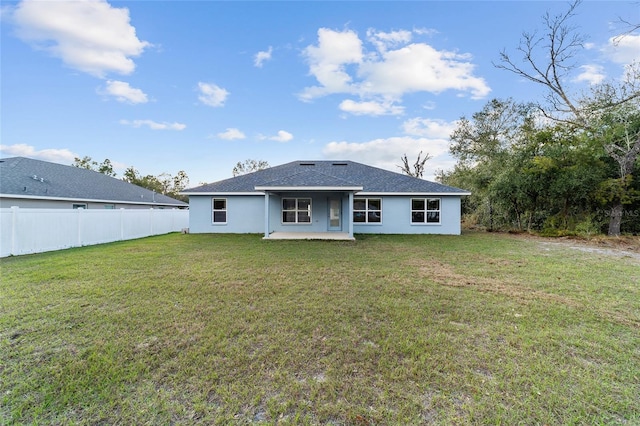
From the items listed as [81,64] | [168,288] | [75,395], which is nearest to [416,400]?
[75,395]

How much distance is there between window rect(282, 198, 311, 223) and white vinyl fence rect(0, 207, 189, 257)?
7832 millimetres

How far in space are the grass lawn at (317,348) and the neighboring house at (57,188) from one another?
9971 mm

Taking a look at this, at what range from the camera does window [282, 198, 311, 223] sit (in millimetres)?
16078

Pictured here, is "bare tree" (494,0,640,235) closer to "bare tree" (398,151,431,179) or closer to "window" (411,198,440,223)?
"window" (411,198,440,223)

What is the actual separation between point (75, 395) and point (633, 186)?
22.7 meters

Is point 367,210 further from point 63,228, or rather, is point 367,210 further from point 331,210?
point 63,228

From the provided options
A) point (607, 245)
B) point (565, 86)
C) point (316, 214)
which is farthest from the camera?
point (565, 86)

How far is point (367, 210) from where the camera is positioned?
54.1 ft

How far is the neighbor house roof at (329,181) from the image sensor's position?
12.8m

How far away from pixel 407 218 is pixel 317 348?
14054 millimetres

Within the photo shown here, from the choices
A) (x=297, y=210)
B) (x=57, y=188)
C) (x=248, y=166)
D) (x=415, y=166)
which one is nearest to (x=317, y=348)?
(x=297, y=210)

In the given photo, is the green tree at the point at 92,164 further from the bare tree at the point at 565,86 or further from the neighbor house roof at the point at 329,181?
the bare tree at the point at 565,86

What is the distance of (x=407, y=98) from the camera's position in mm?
17766

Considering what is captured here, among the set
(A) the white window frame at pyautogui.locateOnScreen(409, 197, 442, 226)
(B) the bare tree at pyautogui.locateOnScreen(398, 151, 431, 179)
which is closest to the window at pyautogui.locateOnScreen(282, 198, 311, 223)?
(A) the white window frame at pyautogui.locateOnScreen(409, 197, 442, 226)
